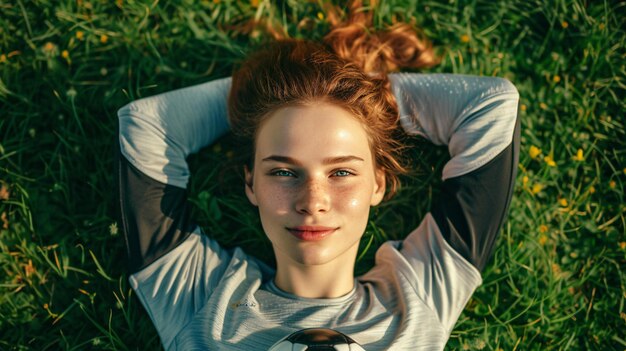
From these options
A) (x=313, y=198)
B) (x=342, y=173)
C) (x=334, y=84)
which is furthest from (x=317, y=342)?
(x=334, y=84)

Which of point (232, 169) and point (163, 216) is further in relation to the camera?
point (232, 169)

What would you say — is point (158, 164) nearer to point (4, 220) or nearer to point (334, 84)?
point (334, 84)

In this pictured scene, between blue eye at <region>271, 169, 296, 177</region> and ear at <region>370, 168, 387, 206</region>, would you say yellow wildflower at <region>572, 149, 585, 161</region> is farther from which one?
blue eye at <region>271, 169, 296, 177</region>

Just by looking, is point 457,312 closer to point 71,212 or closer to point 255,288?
point 255,288

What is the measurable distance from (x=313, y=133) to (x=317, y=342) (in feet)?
3.20

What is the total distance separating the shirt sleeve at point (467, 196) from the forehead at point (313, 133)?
59 centimetres

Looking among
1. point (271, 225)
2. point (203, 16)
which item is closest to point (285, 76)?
point (271, 225)

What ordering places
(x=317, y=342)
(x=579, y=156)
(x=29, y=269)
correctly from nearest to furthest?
(x=317, y=342) < (x=29, y=269) < (x=579, y=156)

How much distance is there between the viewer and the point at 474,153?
295cm

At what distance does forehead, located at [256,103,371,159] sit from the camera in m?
2.63

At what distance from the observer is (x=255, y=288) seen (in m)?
3.01

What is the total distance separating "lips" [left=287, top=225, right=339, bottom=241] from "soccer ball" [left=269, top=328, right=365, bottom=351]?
1.44 feet

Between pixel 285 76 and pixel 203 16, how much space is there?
42.9 inches

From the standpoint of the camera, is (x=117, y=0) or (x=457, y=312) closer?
(x=457, y=312)
